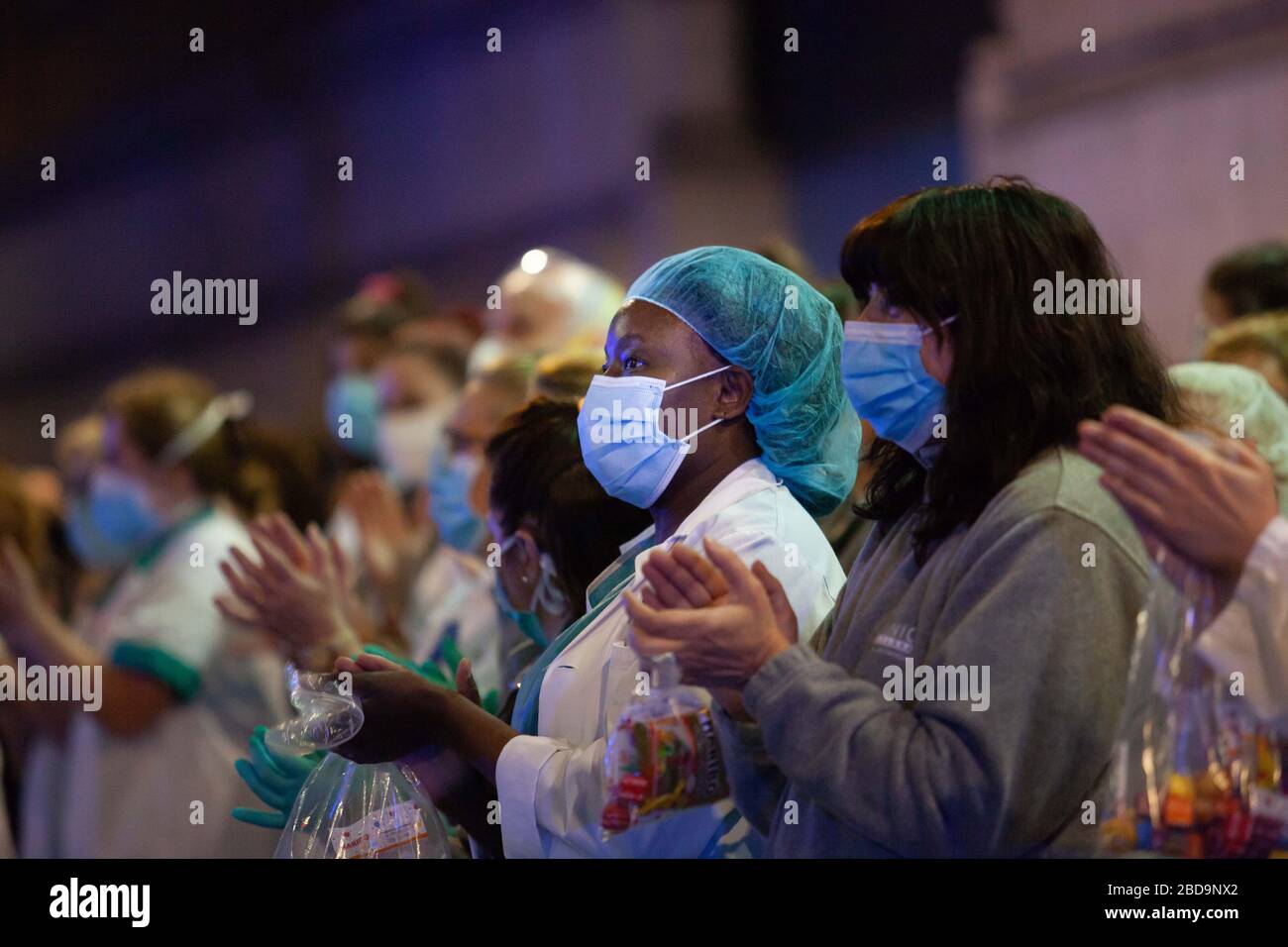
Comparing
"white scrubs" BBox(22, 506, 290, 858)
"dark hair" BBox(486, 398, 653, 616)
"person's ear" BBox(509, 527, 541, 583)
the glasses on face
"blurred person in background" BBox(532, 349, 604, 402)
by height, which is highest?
"blurred person in background" BBox(532, 349, 604, 402)

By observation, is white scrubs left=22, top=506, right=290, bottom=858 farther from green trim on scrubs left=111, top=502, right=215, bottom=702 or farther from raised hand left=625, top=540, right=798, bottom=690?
raised hand left=625, top=540, right=798, bottom=690

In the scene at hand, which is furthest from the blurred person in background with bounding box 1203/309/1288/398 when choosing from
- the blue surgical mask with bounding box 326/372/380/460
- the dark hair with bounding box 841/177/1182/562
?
the blue surgical mask with bounding box 326/372/380/460

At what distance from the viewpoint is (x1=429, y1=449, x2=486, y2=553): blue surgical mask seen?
4.16 m

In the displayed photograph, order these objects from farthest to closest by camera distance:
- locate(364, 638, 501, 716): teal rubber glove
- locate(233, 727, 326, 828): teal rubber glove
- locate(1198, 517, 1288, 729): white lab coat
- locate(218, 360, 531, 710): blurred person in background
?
locate(218, 360, 531, 710): blurred person in background
locate(364, 638, 501, 716): teal rubber glove
locate(233, 727, 326, 828): teal rubber glove
locate(1198, 517, 1288, 729): white lab coat

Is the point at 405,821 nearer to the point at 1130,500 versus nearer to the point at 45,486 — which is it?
the point at 1130,500

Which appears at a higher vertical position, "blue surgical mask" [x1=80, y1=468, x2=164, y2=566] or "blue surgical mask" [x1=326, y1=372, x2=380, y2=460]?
"blue surgical mask" [x1=326, y1=372, x2=380, y2=460]

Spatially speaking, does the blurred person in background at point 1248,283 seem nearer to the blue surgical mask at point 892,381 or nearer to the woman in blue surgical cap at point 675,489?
the woman in blue surgical cap at point 675,489

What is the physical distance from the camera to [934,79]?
24.0 ft

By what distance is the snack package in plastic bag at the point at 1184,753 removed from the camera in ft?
6.40

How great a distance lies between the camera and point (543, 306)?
5.11 m

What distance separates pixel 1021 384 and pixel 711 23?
684cm

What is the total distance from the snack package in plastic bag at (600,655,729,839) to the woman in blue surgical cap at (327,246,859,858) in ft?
0.60
